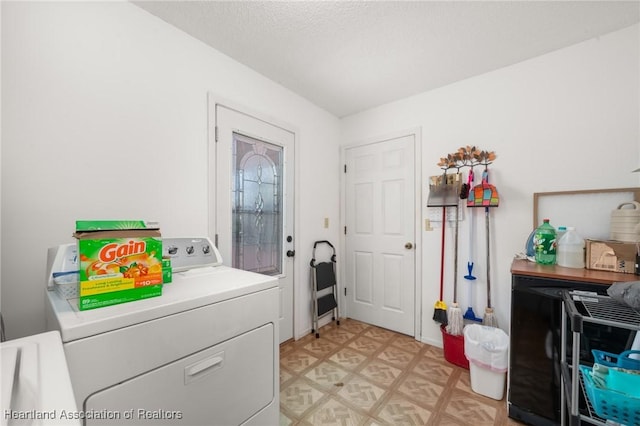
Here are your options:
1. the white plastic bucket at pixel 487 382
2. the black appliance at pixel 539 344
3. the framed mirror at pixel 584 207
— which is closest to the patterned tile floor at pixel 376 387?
the white plastic bucket at pixel 487 382

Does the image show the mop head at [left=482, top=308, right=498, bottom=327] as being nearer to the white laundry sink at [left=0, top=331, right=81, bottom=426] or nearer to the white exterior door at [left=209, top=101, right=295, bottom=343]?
the white exterior door at [left=209, top=101, right=295, bottom=343]

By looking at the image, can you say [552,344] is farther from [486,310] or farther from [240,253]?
[240,253]

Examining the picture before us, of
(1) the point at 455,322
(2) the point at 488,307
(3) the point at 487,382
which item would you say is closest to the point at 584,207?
(2) the point at 488,307

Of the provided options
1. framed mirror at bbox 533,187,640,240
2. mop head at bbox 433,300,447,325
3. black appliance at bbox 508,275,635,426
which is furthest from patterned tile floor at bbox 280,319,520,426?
framed mirror at bbox 533,187,640,240

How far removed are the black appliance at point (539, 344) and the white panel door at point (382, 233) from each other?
3.63ft

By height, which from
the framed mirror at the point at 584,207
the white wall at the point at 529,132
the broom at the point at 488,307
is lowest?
the broom at the point at 488,307

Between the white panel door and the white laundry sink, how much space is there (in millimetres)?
2562

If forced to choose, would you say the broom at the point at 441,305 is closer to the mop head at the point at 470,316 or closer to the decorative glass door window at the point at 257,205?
the mop head at the point at 470,316

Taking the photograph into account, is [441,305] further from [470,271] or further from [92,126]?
[92,126]

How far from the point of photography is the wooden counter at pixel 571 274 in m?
1.32

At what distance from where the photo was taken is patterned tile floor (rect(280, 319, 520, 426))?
1.58 meters

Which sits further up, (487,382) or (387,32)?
(387,32)

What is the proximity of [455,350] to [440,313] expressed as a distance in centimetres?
30

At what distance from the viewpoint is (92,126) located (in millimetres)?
1429
